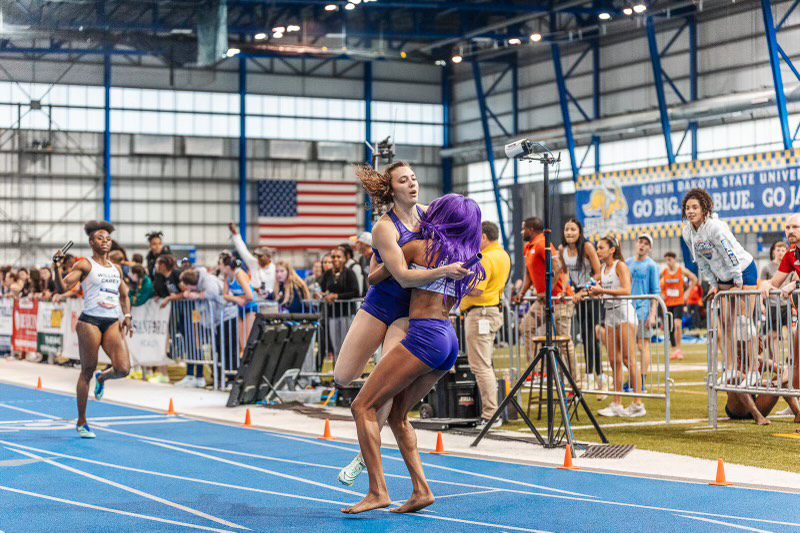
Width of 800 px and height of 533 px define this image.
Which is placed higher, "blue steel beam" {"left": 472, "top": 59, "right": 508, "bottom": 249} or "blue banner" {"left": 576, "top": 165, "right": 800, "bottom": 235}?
"blue steel beam" {"left": 472, "top": 59, "right": 508, "bottom": 249}

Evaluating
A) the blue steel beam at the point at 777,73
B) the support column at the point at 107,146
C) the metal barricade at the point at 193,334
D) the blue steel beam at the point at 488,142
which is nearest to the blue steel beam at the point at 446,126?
the blue steel beam at the point at 488,142

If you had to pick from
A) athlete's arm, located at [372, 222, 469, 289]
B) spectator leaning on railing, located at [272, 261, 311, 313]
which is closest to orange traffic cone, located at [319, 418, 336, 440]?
athlete's arm, located at [372, 222, 469, 289]

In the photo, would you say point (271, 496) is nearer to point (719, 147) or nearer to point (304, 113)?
point (719, 147)

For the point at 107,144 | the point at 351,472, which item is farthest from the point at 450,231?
the point at 107,144

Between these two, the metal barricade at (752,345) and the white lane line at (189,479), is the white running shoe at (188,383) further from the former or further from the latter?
the metal barricade at (752,345)

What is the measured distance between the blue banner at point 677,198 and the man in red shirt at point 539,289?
15079 mm

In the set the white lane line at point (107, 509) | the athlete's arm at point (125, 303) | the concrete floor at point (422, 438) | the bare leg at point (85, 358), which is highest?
the athlete's arm at point (125, 303)

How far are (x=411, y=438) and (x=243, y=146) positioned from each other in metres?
37.9

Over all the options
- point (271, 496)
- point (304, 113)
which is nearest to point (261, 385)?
point (271, 496)

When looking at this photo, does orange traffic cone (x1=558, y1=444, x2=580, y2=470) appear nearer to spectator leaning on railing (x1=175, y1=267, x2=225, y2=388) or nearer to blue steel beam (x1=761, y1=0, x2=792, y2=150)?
spectator leaning on railing (x1=175, y1=267, x2=225, y2=388)

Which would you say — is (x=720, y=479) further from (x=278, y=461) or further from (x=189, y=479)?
(x=189, y=479)

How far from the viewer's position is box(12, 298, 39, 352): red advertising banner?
859 inches

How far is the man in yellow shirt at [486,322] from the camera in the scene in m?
10.5

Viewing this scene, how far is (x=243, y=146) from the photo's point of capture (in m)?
43.3
